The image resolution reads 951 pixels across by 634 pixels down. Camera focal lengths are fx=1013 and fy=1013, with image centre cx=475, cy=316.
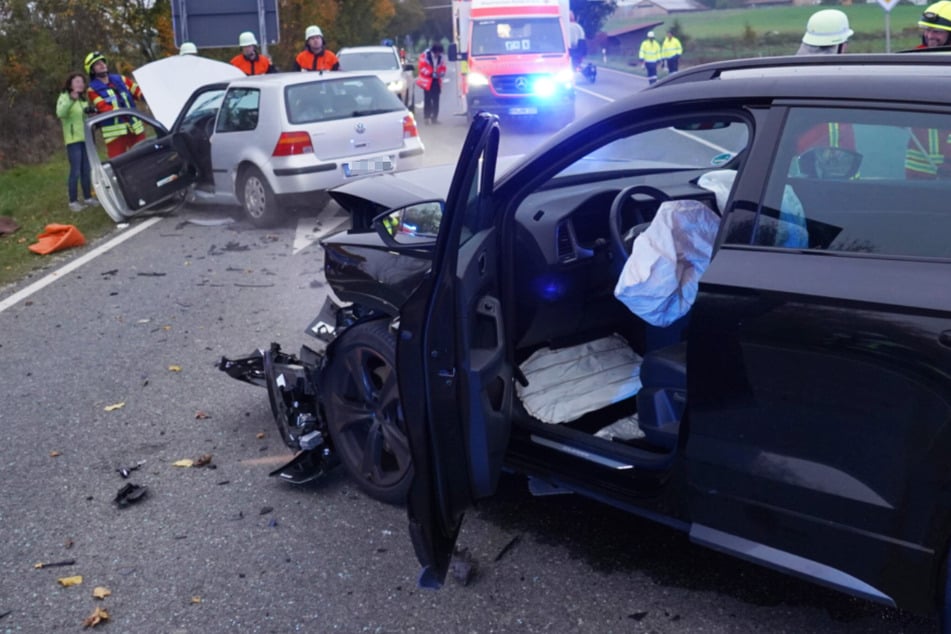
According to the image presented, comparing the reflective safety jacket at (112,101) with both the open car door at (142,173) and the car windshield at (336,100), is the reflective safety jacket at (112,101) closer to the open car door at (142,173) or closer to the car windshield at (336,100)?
the open car door at (142,173)

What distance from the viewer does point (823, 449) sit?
2.81m

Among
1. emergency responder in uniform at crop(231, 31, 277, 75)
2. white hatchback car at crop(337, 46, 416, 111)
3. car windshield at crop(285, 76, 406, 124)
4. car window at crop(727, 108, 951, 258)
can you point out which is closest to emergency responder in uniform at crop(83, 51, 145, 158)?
emergency responder in uniform at crop(231, 31, 277, 75)

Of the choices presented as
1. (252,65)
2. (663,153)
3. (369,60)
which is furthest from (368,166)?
(369,60)

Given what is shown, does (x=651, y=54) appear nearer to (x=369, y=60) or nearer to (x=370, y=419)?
(x=369, y=60)

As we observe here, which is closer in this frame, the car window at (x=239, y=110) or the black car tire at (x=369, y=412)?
the black car tire at (x=369, y=412)

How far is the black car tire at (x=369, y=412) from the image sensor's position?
4.02m

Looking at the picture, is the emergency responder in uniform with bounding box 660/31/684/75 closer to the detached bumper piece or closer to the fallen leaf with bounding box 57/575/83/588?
the detached bumper piece

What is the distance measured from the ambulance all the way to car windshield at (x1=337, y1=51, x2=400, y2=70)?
324 cm

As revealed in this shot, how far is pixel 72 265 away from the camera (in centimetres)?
980

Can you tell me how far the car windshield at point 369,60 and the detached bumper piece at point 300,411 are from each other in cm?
1963

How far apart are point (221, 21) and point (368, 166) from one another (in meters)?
10.8

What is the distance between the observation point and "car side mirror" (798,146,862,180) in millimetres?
2914

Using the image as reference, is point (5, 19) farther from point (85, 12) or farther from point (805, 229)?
point (805, 229)

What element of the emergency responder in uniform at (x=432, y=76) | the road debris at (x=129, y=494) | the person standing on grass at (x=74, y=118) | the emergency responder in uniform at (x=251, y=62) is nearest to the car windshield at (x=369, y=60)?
the emergency responder in uniform at (x=432, y=76)
